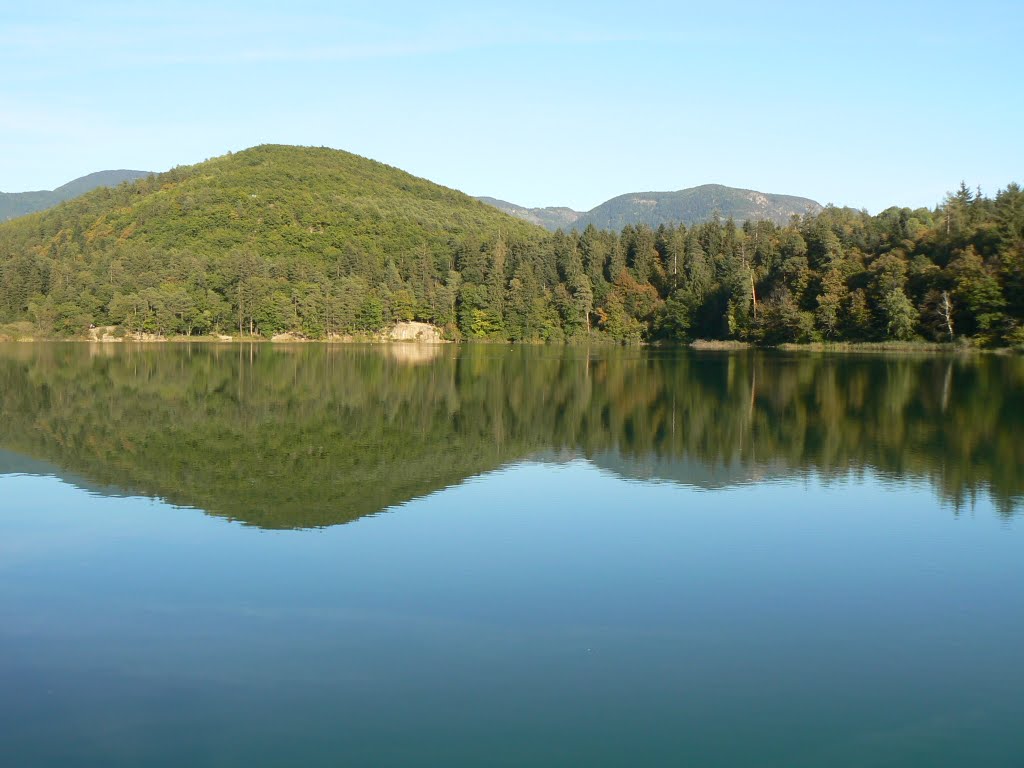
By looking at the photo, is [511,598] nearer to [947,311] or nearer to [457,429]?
[457,429]

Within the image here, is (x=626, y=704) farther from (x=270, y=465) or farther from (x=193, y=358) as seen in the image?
(x=193, y=358)

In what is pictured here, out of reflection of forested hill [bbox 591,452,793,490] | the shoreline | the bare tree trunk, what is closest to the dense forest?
the bare tree trunk

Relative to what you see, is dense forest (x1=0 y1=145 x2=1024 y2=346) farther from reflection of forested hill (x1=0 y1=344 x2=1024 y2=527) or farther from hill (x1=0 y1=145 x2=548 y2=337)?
reflection of forested hill (x1=0 y1=344 x2=1024 y2=527)

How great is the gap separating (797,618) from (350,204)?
131497 mm

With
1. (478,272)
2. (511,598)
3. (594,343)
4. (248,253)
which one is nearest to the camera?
(511,598)

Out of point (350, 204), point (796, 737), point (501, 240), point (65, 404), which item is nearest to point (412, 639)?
point (796, 737)

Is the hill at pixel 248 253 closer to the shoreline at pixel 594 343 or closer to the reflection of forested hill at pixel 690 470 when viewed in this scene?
the shoreline at pixel 594 343

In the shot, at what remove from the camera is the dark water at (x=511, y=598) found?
727 cm

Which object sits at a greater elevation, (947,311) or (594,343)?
(947,311)

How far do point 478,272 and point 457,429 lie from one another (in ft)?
296

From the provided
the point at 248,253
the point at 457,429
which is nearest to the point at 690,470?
the point at 457,429

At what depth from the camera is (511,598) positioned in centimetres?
1055

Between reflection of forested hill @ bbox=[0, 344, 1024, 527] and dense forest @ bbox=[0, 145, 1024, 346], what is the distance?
33358mm

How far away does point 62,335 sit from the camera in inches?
3851
